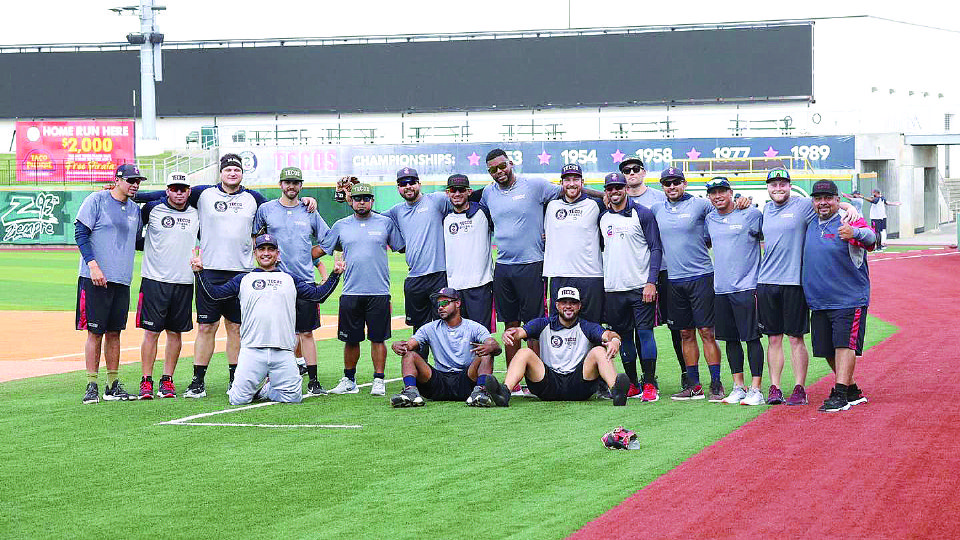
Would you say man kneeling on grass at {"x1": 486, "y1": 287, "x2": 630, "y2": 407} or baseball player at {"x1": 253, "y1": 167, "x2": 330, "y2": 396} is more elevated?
baseball player at {"x1": 253, "y1": 167, "x2": 330, "y2": 396}

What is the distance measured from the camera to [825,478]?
845 cm

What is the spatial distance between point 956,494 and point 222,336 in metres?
13.8

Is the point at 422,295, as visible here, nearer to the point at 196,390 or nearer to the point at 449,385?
the point at 449,385

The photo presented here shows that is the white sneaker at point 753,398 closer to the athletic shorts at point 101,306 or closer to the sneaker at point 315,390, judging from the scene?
the sneaker at point 315,390

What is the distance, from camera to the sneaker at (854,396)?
11.7 meters

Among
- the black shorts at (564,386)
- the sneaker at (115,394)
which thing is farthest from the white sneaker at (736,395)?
the sneaker at (115,394)

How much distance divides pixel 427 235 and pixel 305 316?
5.12 feet

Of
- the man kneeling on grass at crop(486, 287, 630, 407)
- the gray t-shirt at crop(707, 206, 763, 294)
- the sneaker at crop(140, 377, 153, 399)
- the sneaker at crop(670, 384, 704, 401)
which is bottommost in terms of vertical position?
the sneaker at crop(670, 384, 704, 401)

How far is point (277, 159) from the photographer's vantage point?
2076 inches

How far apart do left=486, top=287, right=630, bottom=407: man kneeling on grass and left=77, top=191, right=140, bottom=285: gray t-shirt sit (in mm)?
3888

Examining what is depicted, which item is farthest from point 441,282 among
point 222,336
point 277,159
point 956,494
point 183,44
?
point 183,44

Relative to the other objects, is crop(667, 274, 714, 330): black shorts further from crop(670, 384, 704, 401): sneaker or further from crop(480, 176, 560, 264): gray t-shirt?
crop(480, 176, 560, 264): gray t-shirt

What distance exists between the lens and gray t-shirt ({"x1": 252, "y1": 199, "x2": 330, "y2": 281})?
42.3ft

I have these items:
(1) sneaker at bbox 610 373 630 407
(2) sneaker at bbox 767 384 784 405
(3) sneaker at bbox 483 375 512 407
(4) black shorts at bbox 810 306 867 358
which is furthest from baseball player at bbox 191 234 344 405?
(4) black shorts at bbox 810 306 867 358
